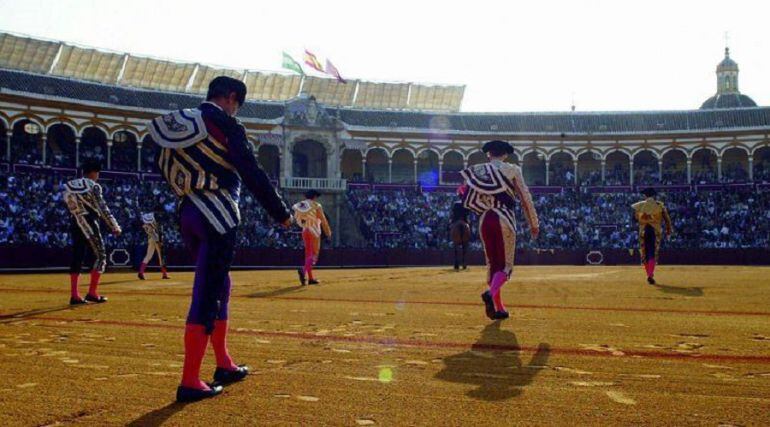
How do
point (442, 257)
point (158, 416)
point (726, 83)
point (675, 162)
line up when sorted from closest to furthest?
1. point (158, 416)
2. point (442, 257)
3. point (675, 162)
4. point (726, 83)

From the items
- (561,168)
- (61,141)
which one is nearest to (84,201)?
(61,141)

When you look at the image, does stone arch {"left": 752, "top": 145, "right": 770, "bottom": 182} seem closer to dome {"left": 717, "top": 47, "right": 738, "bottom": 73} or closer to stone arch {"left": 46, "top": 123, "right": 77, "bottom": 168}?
dome {"left": 717, "top": 47, "right": 738, "bottom": 73}

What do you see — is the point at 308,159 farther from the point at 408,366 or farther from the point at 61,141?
the point at 408,366

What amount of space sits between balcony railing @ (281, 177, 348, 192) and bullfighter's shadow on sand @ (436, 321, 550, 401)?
33.3 meters

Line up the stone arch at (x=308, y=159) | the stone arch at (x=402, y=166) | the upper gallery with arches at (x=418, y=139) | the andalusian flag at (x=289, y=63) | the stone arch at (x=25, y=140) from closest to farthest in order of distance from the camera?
the stone arch at (x=25, y=140)
the upper gallery with arches at (x=418, y=139)
the stone arch at (x=308, y=159)
the andalusian flag at (x=289, y=63)
the stone arch at (x=402, y=166)

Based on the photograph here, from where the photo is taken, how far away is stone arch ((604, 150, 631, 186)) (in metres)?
41.5

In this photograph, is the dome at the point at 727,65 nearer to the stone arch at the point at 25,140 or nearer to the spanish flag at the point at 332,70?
the spanish flag at the point at 332,70

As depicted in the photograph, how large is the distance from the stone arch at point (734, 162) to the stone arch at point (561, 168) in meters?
8.84

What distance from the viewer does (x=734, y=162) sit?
4284 centimetres

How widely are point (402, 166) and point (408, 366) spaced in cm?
4142

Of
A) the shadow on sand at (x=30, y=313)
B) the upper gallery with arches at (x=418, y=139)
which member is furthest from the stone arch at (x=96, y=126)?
the shadow on sand at (x=30, y=313)

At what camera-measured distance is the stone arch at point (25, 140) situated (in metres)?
32.0

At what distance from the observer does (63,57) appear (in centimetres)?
4016

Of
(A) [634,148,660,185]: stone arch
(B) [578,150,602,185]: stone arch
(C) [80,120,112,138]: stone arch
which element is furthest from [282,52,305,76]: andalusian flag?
(A) [634,148,660,185]: stone arch
